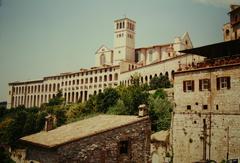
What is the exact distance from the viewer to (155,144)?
87.6 ft

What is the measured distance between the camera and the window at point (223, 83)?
22328 millimetres

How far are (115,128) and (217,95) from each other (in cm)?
1077

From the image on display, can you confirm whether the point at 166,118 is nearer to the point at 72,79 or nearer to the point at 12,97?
the point at 72,79

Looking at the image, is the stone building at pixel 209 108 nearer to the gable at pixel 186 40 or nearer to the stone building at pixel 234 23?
the stone building at pixel 234 23

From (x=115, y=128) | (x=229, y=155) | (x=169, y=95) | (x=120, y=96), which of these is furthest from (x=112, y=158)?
(x=120, y=96)

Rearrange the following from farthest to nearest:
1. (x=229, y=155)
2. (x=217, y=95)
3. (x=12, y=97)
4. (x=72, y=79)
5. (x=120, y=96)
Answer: (x=12, y=97)
(x=72, y=79)
(x=120, y=96)
(x=217, y=95)
(x=229, y=155)

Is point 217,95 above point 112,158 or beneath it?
above

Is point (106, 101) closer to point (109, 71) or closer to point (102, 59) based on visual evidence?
point (109, 71)

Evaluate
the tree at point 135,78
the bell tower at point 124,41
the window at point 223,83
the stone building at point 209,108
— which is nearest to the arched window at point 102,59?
the bell tower at point 124,41

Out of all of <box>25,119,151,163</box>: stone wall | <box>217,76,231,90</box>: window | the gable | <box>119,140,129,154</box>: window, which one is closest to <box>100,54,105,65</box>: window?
the gable

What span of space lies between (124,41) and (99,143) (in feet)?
209

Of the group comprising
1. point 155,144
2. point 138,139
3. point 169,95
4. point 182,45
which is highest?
point 182,45

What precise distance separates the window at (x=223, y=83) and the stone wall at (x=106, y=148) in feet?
27.4

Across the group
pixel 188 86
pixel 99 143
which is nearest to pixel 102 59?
pixel 188 86
